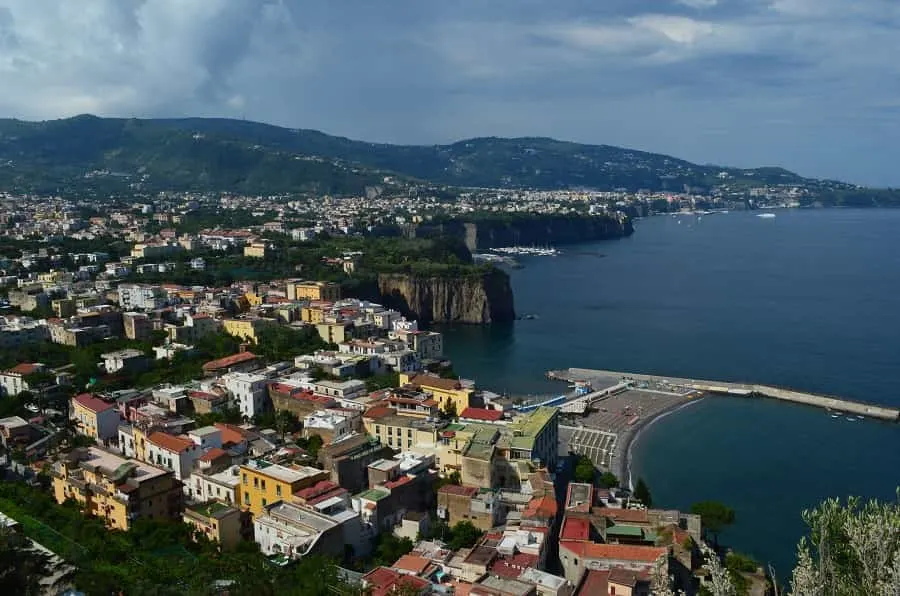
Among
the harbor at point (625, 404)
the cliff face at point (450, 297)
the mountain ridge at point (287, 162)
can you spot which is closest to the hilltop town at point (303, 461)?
the harbor at point (625, 404)

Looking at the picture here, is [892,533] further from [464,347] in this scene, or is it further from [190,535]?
[464,347]

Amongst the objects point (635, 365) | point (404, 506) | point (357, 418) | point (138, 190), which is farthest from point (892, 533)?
point (138, 190)

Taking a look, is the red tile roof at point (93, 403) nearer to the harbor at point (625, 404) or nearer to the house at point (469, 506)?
the house at point (469, 506)

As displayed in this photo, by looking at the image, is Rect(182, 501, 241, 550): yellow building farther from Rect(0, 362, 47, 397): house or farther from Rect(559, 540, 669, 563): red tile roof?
Rect(0, 362, 47, 397): house

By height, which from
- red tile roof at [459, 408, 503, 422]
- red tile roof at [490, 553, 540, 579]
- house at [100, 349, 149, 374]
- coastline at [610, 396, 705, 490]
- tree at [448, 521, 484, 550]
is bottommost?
coastline at [610, 396, 705, 490]

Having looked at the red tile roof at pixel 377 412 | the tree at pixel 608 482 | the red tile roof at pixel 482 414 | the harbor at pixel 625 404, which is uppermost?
the red tile roof at pixel 377 412

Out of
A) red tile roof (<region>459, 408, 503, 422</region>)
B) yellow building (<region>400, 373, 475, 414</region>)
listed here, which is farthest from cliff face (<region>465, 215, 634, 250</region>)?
red tile roof (<region>459, 408, 503, 422</region>)
